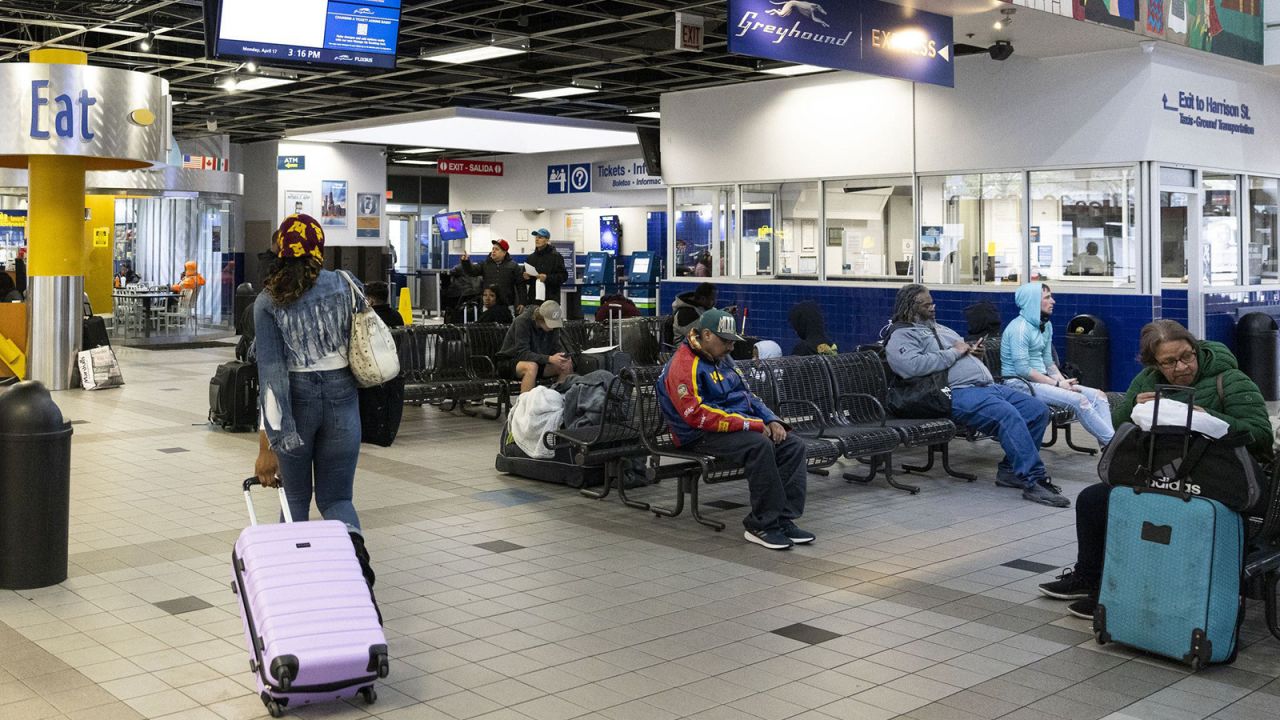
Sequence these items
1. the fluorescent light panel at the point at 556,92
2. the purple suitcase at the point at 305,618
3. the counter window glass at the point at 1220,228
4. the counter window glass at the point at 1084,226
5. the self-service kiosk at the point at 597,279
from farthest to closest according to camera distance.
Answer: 1. the self-service kiosk at the point at 597,279
2. the fluorescent light panel at the point at 556,92
3. the counter window glass at the point at 1220,228
4. the counter window glass at the point at 1084,226
5. the purple suitcase at the point at 305,618

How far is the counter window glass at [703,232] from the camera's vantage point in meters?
17.3

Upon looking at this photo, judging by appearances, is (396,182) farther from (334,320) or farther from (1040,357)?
(334,320)

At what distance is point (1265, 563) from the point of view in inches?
207

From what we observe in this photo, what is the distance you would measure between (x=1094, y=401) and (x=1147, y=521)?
184 inches

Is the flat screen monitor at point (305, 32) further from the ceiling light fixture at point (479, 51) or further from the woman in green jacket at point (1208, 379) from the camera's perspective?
the woman in green jacket at point (1208, 379)

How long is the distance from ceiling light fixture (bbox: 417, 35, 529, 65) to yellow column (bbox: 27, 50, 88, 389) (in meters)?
4.40

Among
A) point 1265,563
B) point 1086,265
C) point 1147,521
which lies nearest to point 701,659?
point 1147,521

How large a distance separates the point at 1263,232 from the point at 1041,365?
768 centimetres

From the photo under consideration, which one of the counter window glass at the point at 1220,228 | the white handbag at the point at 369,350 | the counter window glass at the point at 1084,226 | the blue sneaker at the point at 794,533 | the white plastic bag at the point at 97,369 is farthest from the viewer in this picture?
the white plastic bag at the point at 97,369

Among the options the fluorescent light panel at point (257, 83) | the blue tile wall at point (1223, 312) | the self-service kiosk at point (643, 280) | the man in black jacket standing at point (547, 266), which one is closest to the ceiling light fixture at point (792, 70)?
the man in black jacket standing at point (547, 266)

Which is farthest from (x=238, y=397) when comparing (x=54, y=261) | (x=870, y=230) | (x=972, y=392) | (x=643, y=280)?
(x=643, y=280)

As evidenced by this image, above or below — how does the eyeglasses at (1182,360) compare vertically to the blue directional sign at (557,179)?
below

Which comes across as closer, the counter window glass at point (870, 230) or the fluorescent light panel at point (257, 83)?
the counter window glass at point (870, 230)

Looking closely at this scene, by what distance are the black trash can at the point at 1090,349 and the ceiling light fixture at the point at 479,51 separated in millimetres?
7296
